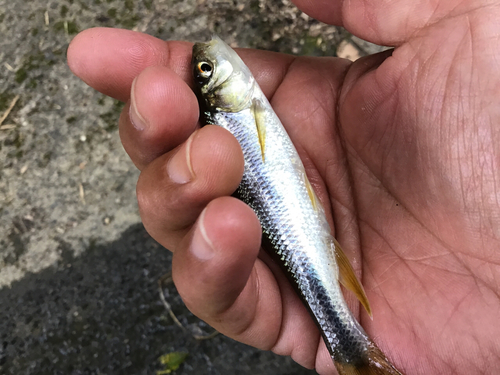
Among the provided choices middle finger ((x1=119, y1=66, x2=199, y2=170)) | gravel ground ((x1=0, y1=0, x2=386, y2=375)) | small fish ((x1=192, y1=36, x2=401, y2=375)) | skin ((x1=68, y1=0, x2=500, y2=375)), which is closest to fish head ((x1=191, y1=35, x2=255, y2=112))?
small fish ((x1=192, y1=36, x2=401, y2=375))

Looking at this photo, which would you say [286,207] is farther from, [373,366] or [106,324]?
[106,324]

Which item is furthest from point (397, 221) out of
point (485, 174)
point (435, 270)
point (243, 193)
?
point (243, 193)

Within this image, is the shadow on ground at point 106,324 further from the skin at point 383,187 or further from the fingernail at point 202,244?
the fingernail at point 202,244

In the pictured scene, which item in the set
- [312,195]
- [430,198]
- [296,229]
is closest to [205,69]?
[312,195]

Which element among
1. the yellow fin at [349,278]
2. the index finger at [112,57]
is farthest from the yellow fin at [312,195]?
the index finger at [112,57]

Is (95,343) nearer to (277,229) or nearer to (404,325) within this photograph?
(277,229)

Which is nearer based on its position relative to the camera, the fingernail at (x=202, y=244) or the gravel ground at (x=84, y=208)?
the fingernail at (x=202, y=244)

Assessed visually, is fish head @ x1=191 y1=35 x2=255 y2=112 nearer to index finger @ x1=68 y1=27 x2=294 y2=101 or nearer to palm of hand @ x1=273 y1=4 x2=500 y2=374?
index finger @ x1=68 y1=27 x2=294 y2=101
